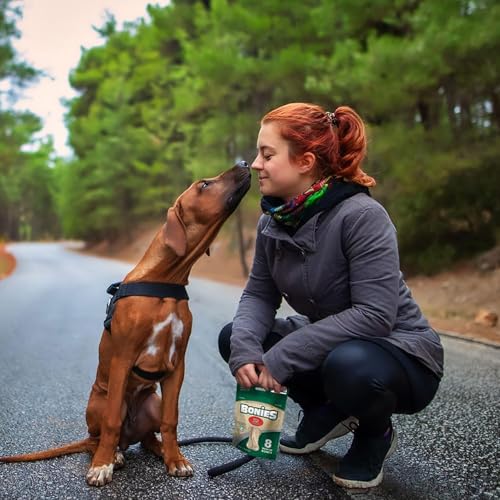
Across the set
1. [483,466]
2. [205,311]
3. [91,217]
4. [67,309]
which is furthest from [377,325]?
[91,217]

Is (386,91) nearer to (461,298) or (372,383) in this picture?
(461,298)

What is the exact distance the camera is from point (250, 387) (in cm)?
223

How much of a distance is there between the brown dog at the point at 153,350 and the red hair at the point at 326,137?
1.26 feet

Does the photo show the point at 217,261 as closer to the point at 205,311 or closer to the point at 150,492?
the point at 205,311

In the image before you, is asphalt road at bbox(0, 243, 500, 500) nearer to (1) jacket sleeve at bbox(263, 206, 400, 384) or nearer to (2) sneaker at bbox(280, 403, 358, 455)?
(2) sneaker at bbox(280, 403, 358, 455)

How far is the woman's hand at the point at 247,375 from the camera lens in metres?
2.23

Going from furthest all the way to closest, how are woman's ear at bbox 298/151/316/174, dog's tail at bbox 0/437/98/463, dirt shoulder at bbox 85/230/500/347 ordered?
dirt shoulder at bbox 85/230/500/347 < dog's tail at bbox 0/437/98/463 < woman's ear at bbox 298/151/316/174

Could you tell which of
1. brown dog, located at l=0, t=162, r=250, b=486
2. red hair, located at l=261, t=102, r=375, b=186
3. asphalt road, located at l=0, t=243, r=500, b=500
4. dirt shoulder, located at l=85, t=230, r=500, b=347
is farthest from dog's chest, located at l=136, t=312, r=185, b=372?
dirt shoulder, located at l=85, t=230, r=500, b=347

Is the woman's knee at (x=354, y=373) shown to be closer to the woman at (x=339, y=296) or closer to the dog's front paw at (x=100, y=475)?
the woman at (x=339, y=296)

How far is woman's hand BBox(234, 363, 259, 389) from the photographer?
2234 millimetres

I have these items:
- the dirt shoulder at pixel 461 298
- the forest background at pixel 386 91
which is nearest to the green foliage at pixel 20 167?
the forest background at pixel 386 91

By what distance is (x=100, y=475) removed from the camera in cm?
230

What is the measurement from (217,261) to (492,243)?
13697 millimetres

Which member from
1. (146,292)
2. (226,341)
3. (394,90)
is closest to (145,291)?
(146,292)
